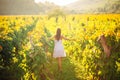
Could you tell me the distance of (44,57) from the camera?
193 inches

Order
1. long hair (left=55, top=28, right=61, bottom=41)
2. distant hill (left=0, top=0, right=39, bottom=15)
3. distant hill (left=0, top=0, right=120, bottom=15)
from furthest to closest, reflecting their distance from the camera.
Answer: distant hill (left=0, top=0, right=39, bottom=15) → distant hill (left=0, top=0, right=120, bottom=15) → long hair (left=55, top=28, right=61, bottom=41)

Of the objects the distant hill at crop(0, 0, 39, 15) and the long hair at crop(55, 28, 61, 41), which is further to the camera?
the distant hill at crop(0, 0, 39, 15)

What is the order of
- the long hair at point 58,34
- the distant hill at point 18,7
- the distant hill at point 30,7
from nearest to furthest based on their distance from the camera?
the long hair at point 58,34, the distant hill at point 30,7, the distant hill at point 18,7

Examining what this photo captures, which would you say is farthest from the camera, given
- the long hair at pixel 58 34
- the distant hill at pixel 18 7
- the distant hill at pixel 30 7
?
the distant hill at pixel 18 7

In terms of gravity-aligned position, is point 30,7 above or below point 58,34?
above

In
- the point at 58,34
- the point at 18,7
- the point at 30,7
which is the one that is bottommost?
the point at 58,34

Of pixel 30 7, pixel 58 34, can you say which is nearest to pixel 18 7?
pixel 30 7

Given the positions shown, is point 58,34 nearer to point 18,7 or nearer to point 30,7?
point 18,7

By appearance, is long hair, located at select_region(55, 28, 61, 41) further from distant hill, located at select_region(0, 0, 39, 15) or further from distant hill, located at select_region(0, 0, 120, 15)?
distant hill, located at select_region(0, 0, 39, 15)

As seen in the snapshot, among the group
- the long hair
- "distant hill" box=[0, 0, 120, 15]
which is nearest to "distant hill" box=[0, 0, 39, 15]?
"distant hill" box=[0, 0, 120, 15]

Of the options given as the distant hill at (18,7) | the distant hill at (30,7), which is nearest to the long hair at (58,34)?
the distant hill at (30,7)

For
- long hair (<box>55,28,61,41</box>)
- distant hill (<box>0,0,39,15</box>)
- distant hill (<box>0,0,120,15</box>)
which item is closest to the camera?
long hair (<box>55,28,61,41</box>)

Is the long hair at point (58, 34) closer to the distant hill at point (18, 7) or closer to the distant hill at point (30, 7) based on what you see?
the distant hill at point (30, 7)

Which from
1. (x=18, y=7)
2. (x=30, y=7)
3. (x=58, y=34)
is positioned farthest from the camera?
(x=30, y=7)
